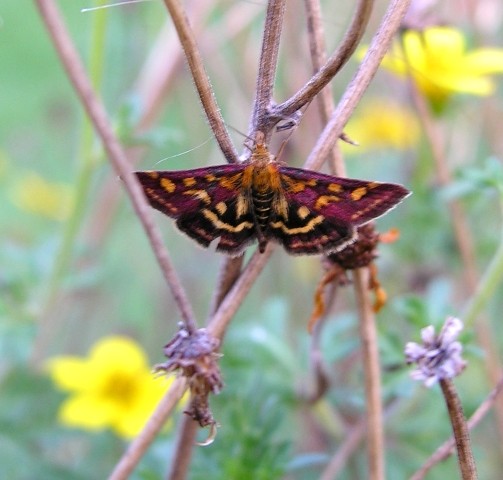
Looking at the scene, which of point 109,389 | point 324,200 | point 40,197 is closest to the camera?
point 324,200

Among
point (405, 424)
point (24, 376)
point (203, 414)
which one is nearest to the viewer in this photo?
point (203, 414)

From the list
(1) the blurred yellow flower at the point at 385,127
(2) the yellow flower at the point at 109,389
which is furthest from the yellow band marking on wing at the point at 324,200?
(1) the blurred yellow flower at the point at 385,127

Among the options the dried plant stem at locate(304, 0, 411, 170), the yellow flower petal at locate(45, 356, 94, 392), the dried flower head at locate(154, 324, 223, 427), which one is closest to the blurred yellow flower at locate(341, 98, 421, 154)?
the yellow flower petal at locate(45, 356, 94, 392)

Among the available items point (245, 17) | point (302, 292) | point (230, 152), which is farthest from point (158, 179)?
point (245, 17)

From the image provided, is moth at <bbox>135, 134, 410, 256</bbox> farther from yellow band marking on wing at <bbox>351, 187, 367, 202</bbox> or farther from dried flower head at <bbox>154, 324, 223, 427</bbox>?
dried flower head at <bbox>154, 324, 223, 427</bbox>

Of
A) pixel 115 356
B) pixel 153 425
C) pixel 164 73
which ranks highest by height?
pixel 164 73

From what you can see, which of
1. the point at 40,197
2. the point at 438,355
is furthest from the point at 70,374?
the point at 40,197

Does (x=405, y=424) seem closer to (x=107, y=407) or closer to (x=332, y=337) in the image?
(x=332, y=337)

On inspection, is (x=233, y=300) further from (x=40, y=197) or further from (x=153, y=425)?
(x=40, y=197)
